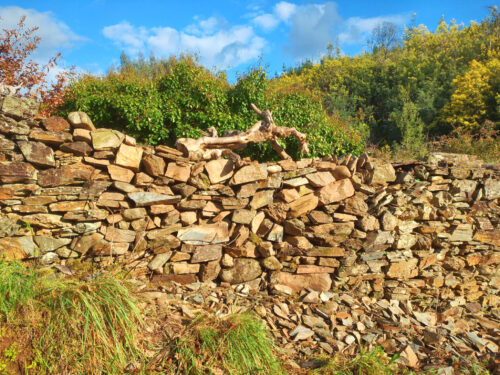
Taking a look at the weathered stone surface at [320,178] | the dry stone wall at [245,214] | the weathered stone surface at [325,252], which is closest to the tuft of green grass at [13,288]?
the dry stone wall at [245,214]

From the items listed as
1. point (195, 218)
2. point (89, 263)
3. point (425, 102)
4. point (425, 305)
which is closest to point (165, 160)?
point (195, 218)

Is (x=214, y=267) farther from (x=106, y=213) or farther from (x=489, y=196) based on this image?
(x=489, y=196)

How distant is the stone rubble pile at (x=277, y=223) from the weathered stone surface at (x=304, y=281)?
0.06 feet

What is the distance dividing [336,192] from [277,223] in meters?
0.84

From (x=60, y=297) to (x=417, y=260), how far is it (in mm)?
4234

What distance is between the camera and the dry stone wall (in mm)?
3562

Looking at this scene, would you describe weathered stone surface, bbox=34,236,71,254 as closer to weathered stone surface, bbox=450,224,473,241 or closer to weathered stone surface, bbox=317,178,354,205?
weathered stone surface, bbox=317,178,354,205

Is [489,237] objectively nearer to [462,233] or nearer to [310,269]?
[462,233]

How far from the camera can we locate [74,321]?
8.73 ft

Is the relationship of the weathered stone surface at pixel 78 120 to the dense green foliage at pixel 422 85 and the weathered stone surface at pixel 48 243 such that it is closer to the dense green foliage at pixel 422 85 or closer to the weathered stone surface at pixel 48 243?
the weathered stone surface at pixel 48 243

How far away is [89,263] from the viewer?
3.61 m

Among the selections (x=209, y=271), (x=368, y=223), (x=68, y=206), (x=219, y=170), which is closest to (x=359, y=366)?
(x=209, y=271)

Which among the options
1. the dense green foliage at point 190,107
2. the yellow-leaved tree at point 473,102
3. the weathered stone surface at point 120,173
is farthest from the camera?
the yellow-leaved tree at point 473,102

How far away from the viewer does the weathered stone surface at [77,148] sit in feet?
11.9
